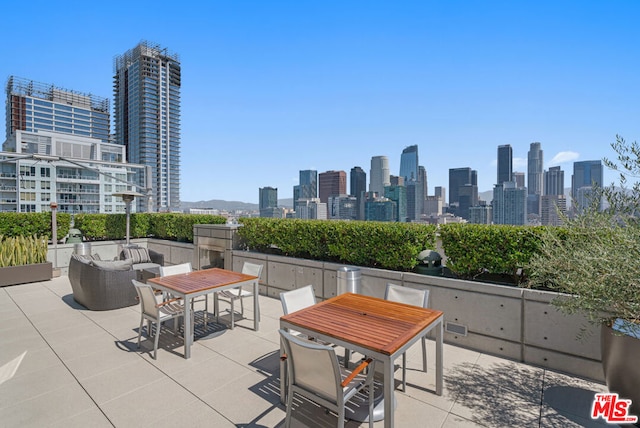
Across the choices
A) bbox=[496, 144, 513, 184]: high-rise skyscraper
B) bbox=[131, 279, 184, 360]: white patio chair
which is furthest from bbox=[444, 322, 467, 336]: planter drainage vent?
bbox=[496, 144, 513, 184]: high-rise skyscraper

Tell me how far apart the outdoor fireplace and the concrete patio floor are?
131 inches

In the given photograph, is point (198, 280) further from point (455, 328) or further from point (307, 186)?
point (307, 186)

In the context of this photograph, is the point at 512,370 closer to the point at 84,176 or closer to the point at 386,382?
the point at 386,382

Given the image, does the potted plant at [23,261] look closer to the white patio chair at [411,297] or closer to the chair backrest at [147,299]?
the chair backrest at [147,299]

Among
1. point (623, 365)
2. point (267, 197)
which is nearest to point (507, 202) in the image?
point (623, 365)

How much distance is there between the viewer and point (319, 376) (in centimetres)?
226

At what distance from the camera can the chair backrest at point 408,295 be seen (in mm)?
3875

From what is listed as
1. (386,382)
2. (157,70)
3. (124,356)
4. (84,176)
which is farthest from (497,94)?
(157,70)

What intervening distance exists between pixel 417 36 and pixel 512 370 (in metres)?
9.16

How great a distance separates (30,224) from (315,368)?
41.9 ft

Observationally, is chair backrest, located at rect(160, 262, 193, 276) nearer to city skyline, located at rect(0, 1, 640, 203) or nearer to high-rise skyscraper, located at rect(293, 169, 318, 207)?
city skyline, located at rect(0, 1, 640, 203)

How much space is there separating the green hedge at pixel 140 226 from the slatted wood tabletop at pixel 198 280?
540 cm

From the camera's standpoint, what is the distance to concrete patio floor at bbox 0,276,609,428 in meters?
2.87

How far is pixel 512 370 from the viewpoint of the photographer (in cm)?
390
